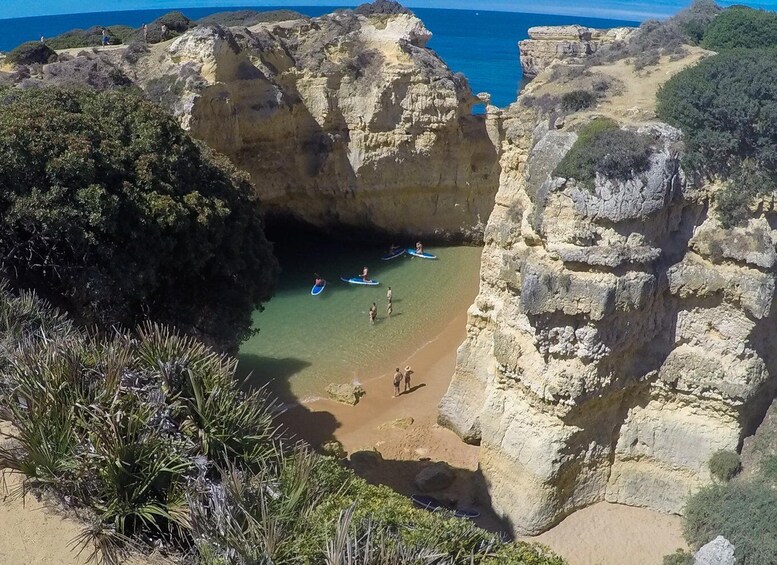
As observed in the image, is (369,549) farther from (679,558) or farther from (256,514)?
(679,558)

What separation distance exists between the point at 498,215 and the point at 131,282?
744 centimetres

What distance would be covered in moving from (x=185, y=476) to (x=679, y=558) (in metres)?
8.77

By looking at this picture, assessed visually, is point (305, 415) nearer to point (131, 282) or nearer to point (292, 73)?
point (131, 282)

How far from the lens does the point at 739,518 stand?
36.6 ft

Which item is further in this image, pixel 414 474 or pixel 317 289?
pixel 317 289

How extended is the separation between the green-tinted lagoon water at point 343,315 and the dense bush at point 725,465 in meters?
9.72

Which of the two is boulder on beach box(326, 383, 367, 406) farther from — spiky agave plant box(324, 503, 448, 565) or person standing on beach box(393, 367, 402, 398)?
spiky agave plant box(324, 503, 448, 565)

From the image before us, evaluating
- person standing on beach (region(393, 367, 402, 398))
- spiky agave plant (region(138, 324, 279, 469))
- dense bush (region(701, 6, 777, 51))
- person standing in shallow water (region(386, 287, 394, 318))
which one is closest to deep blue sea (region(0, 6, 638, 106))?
person standing in shallow water (region(386, 287, 394, 318))

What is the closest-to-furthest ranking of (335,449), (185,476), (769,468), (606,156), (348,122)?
(185,476) < (606,156) < (769,468) < (335,449) < (348,122)

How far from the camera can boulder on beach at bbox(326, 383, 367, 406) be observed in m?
18.0

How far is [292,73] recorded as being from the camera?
26.5 meters

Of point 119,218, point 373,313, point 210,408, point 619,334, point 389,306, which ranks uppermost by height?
point 119,218

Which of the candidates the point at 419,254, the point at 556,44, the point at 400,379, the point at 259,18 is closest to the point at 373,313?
the point at 400,379

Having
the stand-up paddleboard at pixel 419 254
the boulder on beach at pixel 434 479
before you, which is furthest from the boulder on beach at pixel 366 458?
the stand-up paddleboard at pixel 419 254
